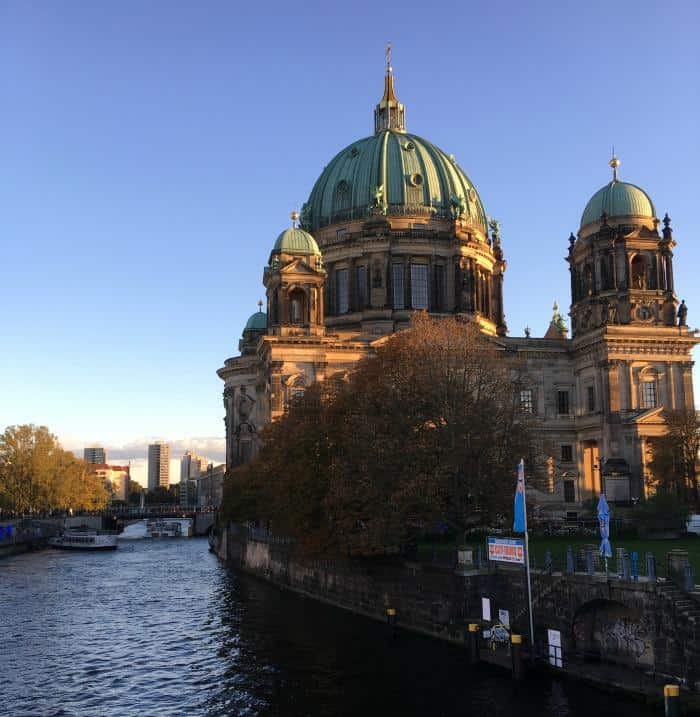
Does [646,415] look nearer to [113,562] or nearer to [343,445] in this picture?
[343,445]

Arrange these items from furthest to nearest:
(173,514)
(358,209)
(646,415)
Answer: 1. (173,514)
2. (358,209)
3. (646,415)

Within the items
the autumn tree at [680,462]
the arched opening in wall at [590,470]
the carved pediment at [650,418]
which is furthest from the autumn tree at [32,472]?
the autumn tree at [680,462]

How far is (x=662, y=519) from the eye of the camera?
59.8m

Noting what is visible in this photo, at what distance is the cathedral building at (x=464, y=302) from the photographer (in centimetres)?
8725

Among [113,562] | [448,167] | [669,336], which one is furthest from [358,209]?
[113,562]

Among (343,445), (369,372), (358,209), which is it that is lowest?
(343,445)

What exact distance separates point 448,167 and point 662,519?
6088cm

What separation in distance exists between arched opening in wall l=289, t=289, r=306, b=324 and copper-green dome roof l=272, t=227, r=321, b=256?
4.46 metres

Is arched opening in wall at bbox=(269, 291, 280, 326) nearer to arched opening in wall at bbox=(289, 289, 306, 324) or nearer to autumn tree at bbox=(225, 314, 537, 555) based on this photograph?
arched opening in wall at bbox=(289, 289, 306, 324)

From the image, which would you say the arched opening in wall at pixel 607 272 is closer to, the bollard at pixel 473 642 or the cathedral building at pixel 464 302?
the cathedral building at pixel 464 302

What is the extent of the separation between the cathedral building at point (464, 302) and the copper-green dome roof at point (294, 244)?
0.13 meters

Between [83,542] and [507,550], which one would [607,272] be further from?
[83,542]

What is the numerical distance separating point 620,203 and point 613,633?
62880 millimetres

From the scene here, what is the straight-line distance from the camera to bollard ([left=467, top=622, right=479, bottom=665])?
→ 1502 inches
